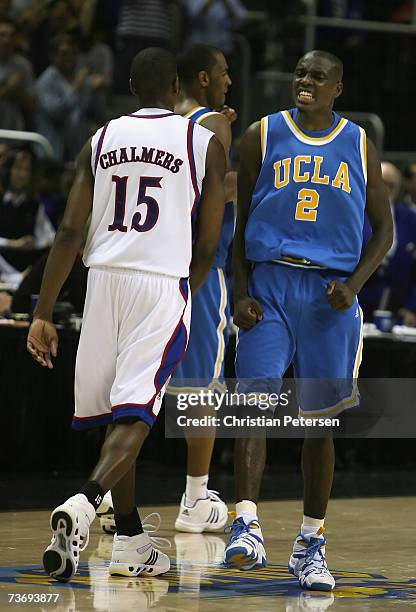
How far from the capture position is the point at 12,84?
466 inches

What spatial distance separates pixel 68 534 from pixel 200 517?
2033 millimetres

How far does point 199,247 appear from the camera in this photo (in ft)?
16.4

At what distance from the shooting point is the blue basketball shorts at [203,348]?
6.45 meters

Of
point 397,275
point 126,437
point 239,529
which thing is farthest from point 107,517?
point 397,275

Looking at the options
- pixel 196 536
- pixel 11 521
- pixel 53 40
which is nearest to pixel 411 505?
pixel 196 536

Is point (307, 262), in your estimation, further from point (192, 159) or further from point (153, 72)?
point (153, 72)

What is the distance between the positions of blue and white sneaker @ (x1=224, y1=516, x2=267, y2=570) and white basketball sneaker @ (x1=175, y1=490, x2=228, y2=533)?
129 centimetres

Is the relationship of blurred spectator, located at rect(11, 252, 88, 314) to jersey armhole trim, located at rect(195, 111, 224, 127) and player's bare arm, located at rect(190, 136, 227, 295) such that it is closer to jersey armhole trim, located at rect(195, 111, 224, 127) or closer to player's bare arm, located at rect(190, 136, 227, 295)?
jersey armhole trim, located at rect(195, 111, 224, 127)

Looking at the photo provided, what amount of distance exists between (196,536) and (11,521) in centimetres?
92

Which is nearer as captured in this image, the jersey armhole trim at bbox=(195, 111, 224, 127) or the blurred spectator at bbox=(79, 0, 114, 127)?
the jersey armhole trim at bbox=(195, 111, 224, 127)

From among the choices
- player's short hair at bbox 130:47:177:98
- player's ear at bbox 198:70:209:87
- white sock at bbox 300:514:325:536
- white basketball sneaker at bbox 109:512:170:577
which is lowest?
white basketball sneaker at bbox 109:512:170:577

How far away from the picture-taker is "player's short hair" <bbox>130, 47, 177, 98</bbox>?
4988 millimetres

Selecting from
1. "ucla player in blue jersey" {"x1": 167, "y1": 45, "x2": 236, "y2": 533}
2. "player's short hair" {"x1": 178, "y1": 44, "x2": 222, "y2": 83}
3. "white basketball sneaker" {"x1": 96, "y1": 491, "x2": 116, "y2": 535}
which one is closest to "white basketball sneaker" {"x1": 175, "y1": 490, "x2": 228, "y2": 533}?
"ucla player in blue jersey" {"x1": 167, "y1": 45, "x2": 236, "y2": 533}

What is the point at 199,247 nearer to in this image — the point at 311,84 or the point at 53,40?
the point at 311,84
